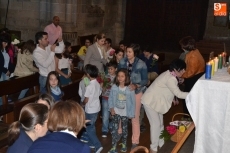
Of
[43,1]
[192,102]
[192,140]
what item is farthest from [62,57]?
[43,1]

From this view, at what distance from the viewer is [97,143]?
6.56 meters

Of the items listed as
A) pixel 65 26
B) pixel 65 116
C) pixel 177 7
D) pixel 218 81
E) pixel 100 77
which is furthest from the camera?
pixel 177 7

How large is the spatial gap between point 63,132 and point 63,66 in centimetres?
543

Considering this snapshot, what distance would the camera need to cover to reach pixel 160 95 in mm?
6168

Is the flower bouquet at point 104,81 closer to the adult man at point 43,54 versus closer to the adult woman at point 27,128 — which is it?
the adult man at point 43,54

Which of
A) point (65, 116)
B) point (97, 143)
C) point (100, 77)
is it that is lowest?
point (97, 143)

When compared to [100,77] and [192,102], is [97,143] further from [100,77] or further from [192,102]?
[192,102]

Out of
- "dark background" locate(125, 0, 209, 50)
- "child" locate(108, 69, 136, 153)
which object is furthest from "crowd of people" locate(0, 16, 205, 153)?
"dark background" locate(125, 0, 209, 50)

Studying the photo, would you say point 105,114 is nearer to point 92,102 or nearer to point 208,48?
point 92,102

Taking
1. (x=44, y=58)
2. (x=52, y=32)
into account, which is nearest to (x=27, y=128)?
(x=44, y=58)

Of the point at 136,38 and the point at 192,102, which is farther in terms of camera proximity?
the point at 136,38

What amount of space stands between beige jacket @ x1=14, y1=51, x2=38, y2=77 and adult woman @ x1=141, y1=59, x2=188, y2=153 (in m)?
3.09

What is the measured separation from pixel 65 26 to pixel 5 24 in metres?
1.98

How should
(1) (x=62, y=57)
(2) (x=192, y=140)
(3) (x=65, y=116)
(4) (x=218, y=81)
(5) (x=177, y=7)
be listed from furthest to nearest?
(5) (x=177, y=7) < (1) (x=62, y=57) < (2) (x=192, y=140) < (4) (x=218, y=81) < (3) (x=65, y=116)
